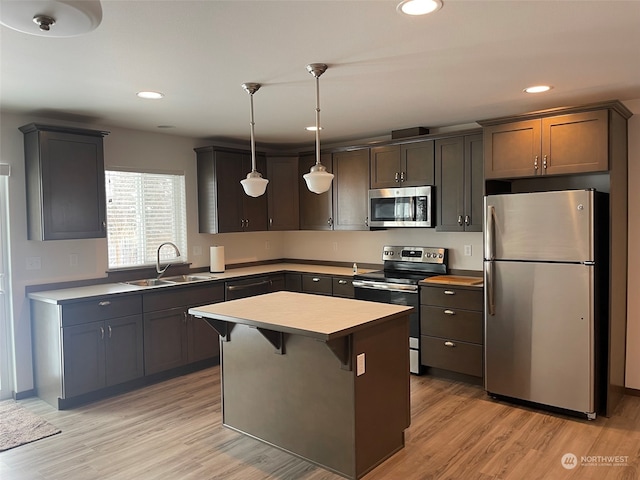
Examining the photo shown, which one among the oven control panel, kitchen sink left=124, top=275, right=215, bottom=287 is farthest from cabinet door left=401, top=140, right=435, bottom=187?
kitchen sink left=124, top=275, right=215, bottom=287

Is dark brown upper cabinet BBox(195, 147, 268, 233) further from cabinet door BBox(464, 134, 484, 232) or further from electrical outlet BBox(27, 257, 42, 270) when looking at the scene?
cabinet door BBox(464, 134, 484, 232)

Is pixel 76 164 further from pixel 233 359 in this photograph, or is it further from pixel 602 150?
pixel 602 150

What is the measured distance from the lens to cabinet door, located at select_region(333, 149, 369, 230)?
204 inches

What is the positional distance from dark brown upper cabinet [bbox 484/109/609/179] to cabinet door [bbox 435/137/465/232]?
0.49 m

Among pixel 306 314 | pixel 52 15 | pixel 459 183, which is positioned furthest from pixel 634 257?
pixel 52 15

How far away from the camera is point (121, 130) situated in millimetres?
4688

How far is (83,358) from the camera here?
3.90 meters

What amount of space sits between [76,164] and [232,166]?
65.2 inches

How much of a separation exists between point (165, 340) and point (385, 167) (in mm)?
2690

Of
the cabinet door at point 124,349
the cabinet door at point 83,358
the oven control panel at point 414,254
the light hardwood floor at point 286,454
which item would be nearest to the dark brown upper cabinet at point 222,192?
the cabinet door at point 124,349

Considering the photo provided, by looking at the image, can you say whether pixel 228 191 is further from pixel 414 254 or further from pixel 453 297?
pixel 453 297

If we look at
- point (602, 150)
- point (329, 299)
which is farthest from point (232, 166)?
point (602, 150)

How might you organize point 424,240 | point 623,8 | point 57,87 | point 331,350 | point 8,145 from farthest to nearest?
1. point 424,240
2. point 8,145
3. point 57,87
4. point 331,350
5. point 623,8

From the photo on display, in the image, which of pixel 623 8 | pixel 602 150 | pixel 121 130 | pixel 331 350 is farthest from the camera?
pixel 121 130
